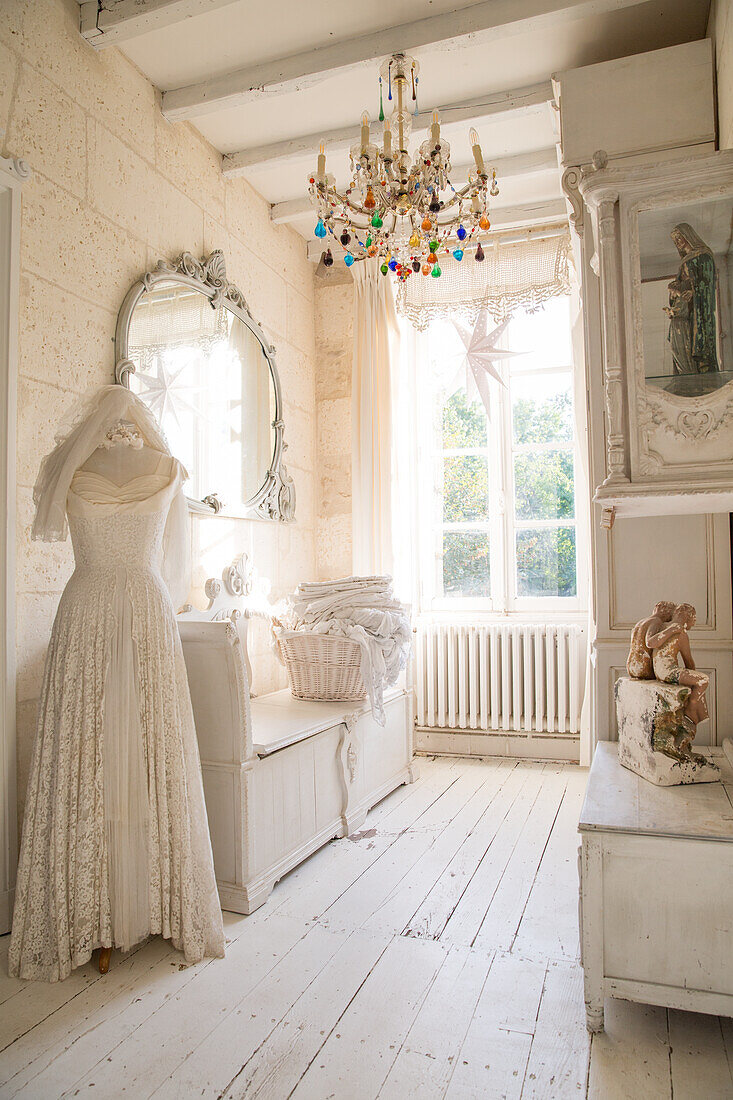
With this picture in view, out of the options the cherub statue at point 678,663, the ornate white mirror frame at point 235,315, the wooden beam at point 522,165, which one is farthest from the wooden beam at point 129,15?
the cherub statue at point 678,663

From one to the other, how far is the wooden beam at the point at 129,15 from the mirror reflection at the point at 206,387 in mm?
817

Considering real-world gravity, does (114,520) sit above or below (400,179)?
below

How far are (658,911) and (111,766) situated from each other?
53.8 inches

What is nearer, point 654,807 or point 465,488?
point 654,807

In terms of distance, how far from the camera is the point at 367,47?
2.67 m

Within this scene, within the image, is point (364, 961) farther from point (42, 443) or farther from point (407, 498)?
point (407, 498)

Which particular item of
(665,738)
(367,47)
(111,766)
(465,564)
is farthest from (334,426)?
(665,738)

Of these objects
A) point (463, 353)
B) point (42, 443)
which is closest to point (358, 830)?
point (42, 443)

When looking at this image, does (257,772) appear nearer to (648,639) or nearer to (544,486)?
(648,639)

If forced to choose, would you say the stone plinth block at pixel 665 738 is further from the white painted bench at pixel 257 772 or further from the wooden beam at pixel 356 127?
the wooden beam at pixel 356 127

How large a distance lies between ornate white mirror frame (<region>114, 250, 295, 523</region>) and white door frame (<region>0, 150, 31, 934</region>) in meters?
0.47

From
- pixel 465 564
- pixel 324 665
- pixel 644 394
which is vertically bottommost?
pixel 324 665

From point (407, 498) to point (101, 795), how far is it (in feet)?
8.85

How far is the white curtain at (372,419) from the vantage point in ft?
→ 13.5
